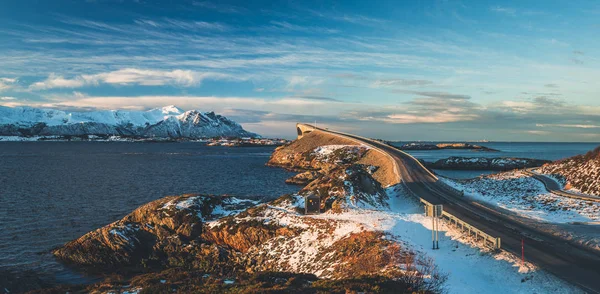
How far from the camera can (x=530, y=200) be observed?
3938 centimetres

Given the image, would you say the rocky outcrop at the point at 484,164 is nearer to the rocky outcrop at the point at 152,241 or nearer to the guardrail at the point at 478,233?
the guardrail at the point at 478,233

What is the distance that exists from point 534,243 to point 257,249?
725 inches

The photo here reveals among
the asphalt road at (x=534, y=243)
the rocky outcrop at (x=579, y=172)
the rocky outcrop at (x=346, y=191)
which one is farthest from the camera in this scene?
the rocky outcrop at (x=579, y=172)

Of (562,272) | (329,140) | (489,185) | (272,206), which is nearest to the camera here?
(562,272)

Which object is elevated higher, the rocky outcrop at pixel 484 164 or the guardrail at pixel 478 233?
the guardrail at pixel 478 233

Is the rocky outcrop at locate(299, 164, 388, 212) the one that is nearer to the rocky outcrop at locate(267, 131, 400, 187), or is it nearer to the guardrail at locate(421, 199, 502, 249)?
the guardrail at locate(421, 199, 502, 249)

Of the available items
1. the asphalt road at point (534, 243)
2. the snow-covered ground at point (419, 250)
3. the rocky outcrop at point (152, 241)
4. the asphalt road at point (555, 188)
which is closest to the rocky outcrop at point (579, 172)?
the asphalt road at point (555, 188)

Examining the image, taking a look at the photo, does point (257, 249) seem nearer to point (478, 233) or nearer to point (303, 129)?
point (478, 233)

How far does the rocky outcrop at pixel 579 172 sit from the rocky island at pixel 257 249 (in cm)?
2344

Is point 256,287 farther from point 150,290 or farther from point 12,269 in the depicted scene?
point 12,269

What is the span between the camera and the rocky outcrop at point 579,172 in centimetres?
4191

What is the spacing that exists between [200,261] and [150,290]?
10.6 m

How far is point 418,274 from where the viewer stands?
17.2 metres

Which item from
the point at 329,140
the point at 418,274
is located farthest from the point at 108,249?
the point at 329,140
